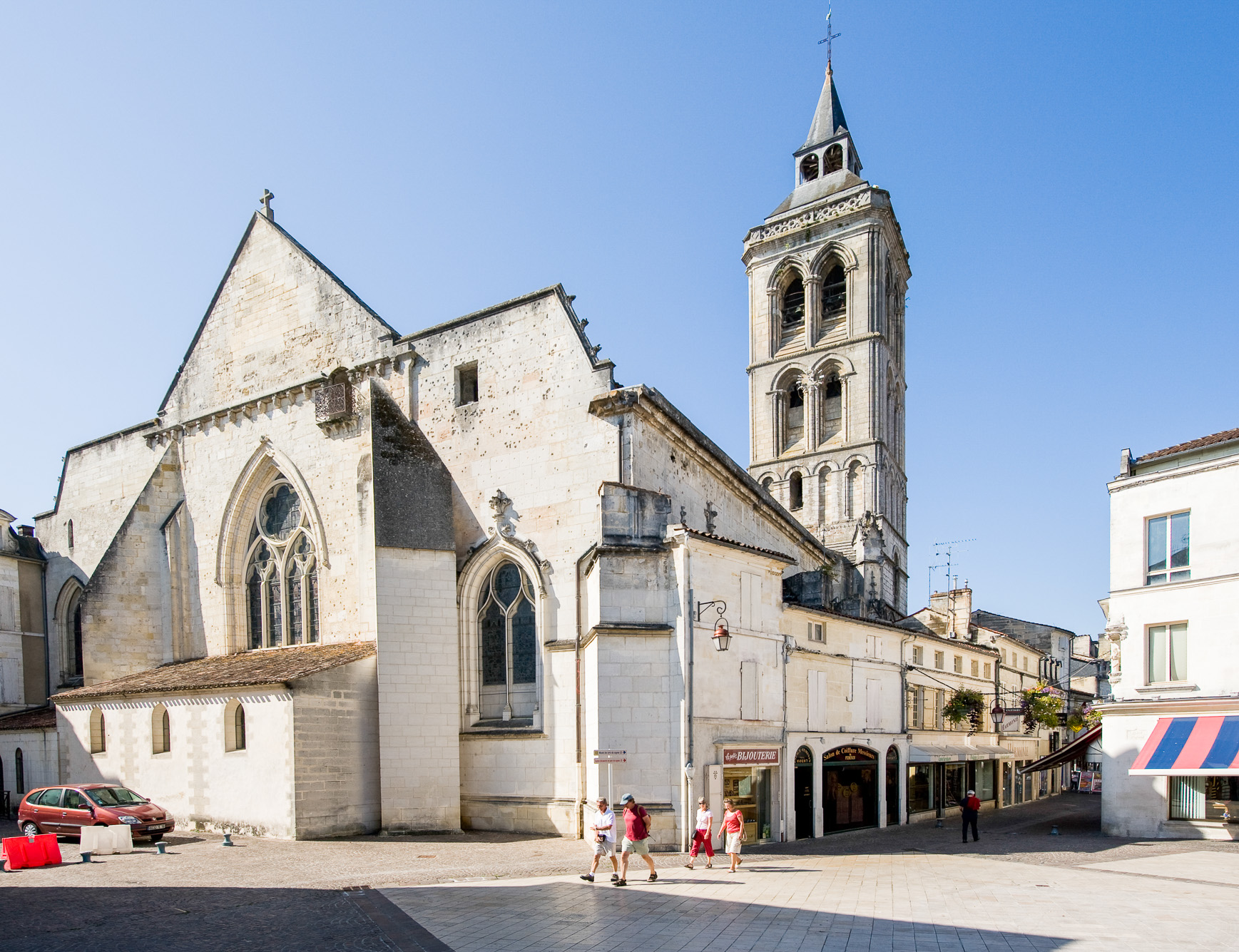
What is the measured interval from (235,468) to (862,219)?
1204 inches

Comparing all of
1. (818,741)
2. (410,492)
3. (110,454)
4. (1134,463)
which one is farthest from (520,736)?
(110,454)

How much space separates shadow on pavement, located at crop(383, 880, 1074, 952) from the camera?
30.2 feet

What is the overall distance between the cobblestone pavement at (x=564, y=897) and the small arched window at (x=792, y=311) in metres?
30.6

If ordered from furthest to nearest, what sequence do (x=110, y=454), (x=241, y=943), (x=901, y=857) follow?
(x=110, y=454)
(x=901, y=857)
(x=241, y=943)

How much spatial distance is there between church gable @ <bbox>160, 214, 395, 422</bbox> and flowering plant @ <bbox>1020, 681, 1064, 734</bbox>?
88.8 ft

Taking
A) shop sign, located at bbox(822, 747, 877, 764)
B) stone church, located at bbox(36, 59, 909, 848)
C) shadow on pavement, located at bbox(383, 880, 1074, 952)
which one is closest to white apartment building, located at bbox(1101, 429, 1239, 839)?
shop sign, located at bbox(822, 747, 877, 764)

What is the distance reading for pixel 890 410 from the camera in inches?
1729

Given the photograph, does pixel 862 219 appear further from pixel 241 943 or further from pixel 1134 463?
pixel 241 943

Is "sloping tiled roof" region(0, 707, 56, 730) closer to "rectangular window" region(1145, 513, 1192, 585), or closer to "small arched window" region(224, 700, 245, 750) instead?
"small arched window" region(224, 700, 245, 750)

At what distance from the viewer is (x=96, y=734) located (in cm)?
2167

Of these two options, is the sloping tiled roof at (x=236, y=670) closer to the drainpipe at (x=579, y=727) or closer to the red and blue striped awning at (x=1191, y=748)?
the drainpipe at (x=579, y=727)

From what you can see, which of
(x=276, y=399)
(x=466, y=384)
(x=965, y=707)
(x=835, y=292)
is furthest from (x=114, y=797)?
(x=835, y=292)

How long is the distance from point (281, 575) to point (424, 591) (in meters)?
5.12

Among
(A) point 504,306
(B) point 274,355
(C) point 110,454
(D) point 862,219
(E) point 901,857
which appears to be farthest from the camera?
(D) point 862,219
